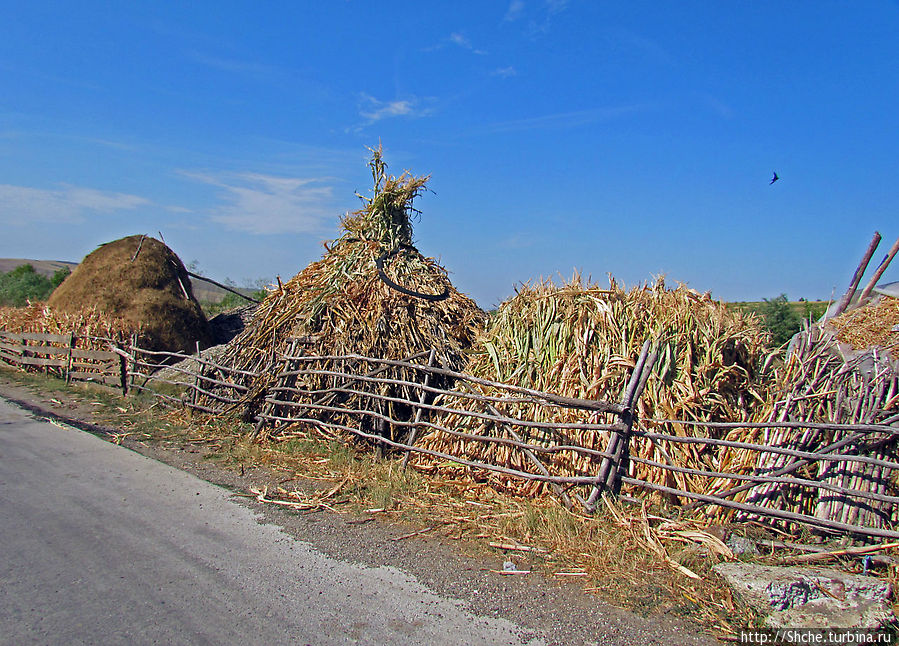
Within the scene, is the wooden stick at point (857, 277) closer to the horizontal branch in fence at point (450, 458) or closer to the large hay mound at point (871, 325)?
the large hay mound at point (871, 325)

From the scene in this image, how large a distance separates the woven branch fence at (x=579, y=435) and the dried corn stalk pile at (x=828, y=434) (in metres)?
0.01

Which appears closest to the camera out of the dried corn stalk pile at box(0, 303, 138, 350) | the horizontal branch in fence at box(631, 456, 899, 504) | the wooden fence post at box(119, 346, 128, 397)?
the horizontal branch in fence at box(631, 456, 899, 504)

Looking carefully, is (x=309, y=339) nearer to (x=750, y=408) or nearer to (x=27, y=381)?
(x=750, y=408)

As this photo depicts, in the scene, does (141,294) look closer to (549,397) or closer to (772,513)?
(549,397)

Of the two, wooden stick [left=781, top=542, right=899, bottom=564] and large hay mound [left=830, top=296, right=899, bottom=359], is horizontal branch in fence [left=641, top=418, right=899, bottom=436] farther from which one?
large hay mound [left=830, top=296, right=899, bottom=359]

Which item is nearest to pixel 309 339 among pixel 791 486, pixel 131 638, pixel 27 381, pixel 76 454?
pixel 76 454

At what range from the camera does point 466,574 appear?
3900 millimetres

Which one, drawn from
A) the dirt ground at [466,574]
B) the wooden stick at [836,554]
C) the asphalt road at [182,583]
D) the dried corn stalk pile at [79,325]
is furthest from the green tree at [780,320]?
the dried corn stalk pile at [79,325]

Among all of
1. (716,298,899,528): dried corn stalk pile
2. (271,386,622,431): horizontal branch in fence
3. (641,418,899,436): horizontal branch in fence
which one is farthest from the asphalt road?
(716,298,899,528): dried corn stalk pile

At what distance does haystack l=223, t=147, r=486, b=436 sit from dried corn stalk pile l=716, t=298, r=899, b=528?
10.7 feet

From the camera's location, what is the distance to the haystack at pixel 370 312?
22.6 ft

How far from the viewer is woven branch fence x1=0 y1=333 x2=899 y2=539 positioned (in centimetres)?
399

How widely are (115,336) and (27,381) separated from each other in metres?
2.06

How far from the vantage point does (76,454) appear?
6484 millimetres
